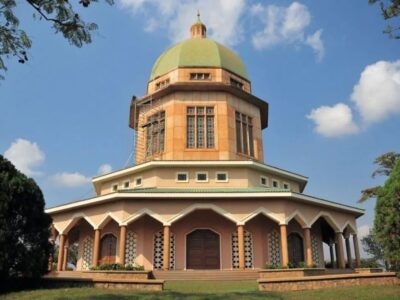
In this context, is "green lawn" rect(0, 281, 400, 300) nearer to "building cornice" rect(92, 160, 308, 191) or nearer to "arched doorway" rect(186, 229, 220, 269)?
"arched doorway" rect(186, 229, 220, 269)

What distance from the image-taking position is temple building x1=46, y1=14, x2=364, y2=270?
22.7 meters

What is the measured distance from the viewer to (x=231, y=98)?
29.2m

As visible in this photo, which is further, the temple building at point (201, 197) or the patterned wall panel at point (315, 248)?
the patterned wall panel at point (315, 248)

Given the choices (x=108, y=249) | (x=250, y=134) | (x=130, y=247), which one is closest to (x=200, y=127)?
(x=250, y=134)

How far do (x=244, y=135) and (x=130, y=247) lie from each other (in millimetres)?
10957

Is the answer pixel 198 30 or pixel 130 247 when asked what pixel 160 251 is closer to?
pixel 130 247

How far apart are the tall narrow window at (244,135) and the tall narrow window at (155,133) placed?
202 inches

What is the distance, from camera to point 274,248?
24359 mm

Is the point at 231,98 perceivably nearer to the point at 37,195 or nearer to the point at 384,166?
the point at 384,166

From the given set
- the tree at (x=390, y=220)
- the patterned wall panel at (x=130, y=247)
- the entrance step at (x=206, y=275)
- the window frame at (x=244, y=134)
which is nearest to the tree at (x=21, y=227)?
the entrance step at (x=206, y=275)

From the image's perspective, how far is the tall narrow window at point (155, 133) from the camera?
28.4 m

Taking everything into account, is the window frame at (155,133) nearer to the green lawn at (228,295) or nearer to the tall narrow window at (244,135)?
the tall narrow window at (244,135)

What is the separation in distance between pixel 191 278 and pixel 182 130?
10.8m

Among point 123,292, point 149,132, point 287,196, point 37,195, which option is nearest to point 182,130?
point 149,132
